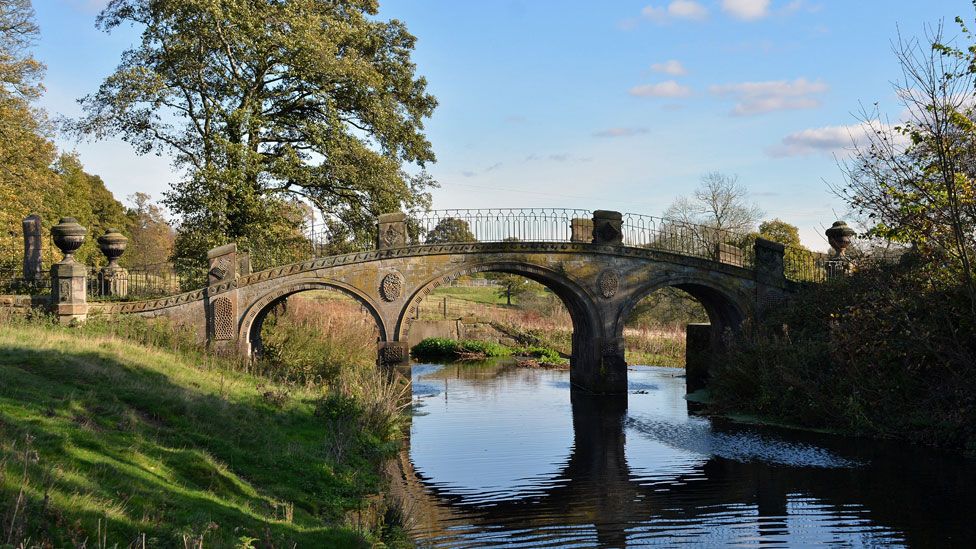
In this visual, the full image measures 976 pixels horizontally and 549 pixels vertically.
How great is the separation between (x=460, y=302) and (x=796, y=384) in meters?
38.3

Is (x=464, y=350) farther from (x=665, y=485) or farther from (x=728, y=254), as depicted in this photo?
(x=665, y=485)

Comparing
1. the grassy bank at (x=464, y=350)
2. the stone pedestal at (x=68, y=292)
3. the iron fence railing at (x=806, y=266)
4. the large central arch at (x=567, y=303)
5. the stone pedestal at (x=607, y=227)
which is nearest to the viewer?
the stone pedestal at (x=68, y=292)

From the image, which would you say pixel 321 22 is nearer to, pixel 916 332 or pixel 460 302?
pixel 916 332

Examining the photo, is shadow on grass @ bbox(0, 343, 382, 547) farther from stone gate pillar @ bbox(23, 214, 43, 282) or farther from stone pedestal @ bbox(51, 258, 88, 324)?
stone gate pillar @ bbox(23, 214, 43, 282)

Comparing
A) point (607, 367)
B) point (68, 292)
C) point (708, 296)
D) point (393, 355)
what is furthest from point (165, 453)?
point (708, 296)

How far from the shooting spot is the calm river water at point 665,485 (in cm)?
1088

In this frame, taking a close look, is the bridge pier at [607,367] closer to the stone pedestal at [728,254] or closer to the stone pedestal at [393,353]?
the stone pedestal at [728,254]

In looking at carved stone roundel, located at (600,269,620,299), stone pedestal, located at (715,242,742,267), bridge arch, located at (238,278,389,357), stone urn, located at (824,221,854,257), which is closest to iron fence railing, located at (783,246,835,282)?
stone urn, located at (824,221,854,257)

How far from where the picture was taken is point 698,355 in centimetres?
2784

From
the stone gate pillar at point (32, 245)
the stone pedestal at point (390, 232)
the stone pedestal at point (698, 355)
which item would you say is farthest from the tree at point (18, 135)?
the stone pedestal at point (698, 355)

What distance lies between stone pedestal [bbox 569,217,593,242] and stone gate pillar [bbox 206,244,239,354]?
1092 cm

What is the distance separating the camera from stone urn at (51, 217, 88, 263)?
21641 mm

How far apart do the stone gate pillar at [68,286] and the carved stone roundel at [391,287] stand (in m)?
8.55

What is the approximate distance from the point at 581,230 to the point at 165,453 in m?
18.3
